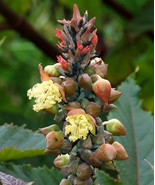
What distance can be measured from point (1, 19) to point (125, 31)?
0.69 metres

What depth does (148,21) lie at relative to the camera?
2.14m

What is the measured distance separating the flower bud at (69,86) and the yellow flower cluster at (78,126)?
0.04 meters

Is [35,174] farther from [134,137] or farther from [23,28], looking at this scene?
[23,28]

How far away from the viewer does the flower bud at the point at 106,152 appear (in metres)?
0.59

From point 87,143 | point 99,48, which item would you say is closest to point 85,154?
point 87,143

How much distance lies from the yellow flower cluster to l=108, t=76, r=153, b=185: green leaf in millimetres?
271

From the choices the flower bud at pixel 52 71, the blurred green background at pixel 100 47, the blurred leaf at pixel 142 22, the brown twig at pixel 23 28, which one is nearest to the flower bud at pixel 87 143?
the flower bud at pixel 52 71

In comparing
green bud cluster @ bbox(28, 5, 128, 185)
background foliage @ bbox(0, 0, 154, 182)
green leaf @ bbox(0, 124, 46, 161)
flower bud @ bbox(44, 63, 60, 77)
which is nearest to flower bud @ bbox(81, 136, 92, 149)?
green bud cluster @ bbox(28, 5, 128, 185)

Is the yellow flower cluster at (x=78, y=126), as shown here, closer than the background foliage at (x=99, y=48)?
Yes

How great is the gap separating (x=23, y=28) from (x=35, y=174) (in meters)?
1.14

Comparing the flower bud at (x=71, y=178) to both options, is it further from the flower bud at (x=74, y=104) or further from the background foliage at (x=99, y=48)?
the background foliage at (x=99, y=48)

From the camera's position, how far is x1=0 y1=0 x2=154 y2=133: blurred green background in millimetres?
1970

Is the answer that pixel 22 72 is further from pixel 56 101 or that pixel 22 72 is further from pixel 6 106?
pixel 56 101

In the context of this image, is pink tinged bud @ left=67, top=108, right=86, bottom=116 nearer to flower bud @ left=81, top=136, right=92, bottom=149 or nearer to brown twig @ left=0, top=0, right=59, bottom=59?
flower bud @ left=81, top=136, right=92, bottom=149
